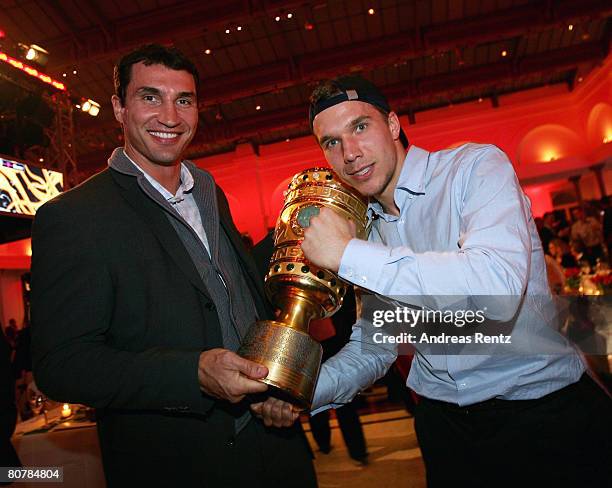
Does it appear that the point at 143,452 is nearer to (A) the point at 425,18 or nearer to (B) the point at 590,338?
(B) the point at 590,338

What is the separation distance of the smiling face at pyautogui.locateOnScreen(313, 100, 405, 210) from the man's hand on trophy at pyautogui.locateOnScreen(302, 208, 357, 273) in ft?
1.04

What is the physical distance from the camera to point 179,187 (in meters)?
2.01

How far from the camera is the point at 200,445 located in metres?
1.51

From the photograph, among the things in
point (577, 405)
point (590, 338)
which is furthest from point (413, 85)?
point (577, 405)

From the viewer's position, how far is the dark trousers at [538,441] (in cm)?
148

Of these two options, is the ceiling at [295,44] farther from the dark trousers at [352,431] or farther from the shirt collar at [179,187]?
the shirt collar at [179,187]

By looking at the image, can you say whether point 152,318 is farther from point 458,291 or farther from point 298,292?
point 458,291

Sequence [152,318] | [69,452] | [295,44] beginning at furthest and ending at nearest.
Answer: [295,44]
[69,452]
[152,318]

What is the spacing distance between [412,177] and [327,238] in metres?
0.51

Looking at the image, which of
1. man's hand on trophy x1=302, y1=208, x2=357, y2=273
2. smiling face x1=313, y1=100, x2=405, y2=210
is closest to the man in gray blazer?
man's hand on trophy x1=302, y1=208, x2=357, y2=273

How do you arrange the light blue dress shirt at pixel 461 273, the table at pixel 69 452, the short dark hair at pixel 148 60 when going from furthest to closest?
the table at pixel 69 452 → the short dark hair at pixel 148 60 → the light blue dress shirt at pixel 461 273

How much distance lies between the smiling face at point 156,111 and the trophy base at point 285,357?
0.89m

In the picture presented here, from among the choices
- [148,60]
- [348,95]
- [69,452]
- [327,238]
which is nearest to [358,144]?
[348,95]

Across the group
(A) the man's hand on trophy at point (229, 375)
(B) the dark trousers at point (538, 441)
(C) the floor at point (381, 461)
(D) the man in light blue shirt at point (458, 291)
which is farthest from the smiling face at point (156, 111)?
(C) the floor at point (381, 461)
